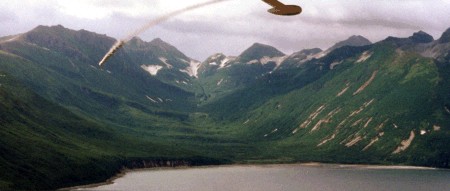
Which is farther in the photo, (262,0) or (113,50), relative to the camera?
(113,50)

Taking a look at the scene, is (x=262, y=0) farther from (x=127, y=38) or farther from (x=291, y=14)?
(x=127, y=38)

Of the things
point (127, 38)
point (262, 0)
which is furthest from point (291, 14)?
point (127, 38)

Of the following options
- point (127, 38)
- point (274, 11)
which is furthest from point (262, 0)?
point (127, 38)

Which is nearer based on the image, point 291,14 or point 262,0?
point 262,0

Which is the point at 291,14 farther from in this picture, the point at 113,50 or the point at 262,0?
the point at 113,50

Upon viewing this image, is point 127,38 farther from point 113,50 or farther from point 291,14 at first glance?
point 291,14

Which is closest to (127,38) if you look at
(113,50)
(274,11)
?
→ (113,50)

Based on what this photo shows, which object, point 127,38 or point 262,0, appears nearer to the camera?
point 262,0
